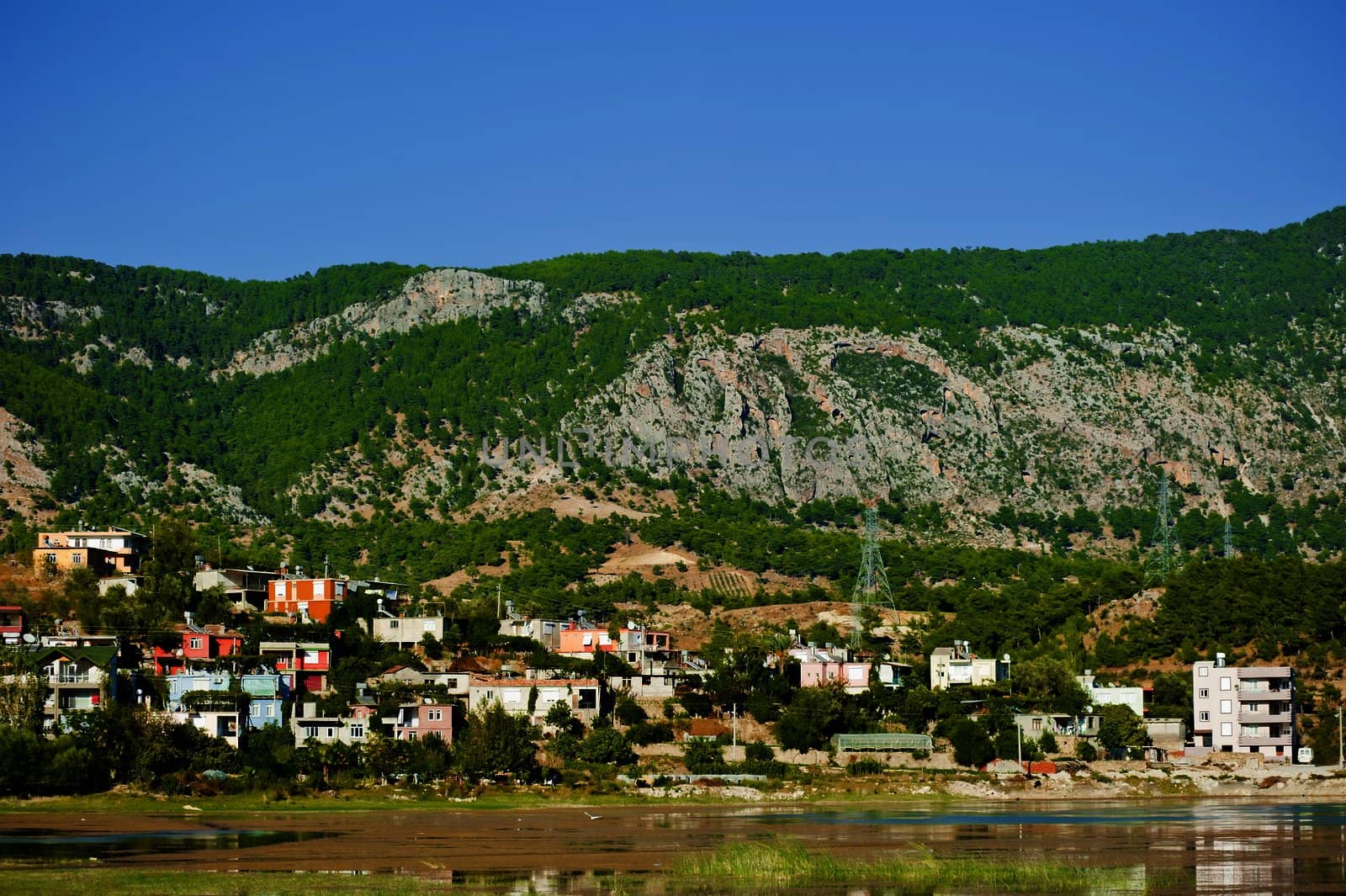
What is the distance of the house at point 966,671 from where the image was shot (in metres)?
127

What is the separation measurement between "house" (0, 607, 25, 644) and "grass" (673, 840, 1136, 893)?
2302 inches

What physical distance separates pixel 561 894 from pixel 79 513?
135 meters

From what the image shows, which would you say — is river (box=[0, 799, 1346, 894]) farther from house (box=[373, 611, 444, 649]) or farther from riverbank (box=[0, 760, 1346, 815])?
house (box=[373, 611, 444, 649])

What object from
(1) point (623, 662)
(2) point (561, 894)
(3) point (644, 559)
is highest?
(3) point (644, 559)

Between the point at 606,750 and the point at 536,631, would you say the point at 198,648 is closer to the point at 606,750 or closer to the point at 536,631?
the point at 606,750

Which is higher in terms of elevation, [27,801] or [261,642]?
[261,642]

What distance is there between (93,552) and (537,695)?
38.6 m

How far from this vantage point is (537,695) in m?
110

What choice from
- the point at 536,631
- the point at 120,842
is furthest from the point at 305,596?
the point at 120,842

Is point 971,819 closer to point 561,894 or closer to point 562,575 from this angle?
point 561,894

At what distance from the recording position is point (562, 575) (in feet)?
584

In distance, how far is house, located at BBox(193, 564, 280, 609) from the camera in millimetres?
131875

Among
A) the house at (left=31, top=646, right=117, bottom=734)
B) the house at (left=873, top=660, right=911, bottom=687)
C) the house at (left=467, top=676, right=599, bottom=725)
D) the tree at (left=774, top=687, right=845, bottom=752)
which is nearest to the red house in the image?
the house at (left=31, top=646, right=117, bottom=734)

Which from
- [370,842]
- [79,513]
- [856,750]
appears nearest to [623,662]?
[856,750]
